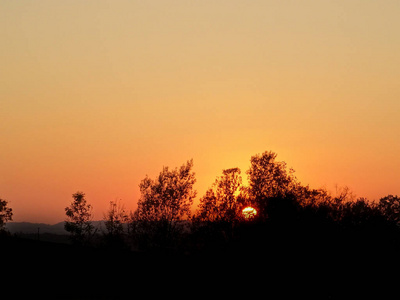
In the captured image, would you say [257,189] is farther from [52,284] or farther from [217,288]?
[52,284]

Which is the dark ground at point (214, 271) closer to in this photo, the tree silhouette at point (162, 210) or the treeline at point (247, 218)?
the treeline at point (247, 218)

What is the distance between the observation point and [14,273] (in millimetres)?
19812

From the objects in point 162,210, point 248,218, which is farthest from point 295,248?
point 162,210

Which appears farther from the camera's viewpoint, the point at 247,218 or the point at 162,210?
the point at 162,210

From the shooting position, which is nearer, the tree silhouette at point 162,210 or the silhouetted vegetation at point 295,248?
the silhouetted vegetation at point 295,248

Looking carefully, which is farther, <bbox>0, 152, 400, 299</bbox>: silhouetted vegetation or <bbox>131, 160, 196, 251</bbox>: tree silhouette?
<bbox>131, 160, 196, 251</bbox>: tree silhouette

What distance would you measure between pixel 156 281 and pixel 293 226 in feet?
36.6

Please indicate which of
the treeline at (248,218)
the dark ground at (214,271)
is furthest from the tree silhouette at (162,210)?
the dark ground at (214,271)

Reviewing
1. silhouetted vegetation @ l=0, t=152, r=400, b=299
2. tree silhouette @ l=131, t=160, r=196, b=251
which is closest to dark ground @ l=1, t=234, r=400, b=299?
silhouetted vegetation @ l=0, t=152, r=400, b=299

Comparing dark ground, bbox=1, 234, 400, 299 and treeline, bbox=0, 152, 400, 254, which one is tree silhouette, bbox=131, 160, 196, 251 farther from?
dark ground, bbox=1, 234, 400, 299

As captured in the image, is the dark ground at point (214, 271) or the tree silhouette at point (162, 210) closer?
the dark ground at point (214, 271)

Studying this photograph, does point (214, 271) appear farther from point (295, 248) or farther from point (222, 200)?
point (222, 200)

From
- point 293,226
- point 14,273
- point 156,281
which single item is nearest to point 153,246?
point 293,226

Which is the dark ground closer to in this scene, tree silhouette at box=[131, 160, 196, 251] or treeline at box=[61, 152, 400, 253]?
treeline at box=[61, 152, 400, 253]
